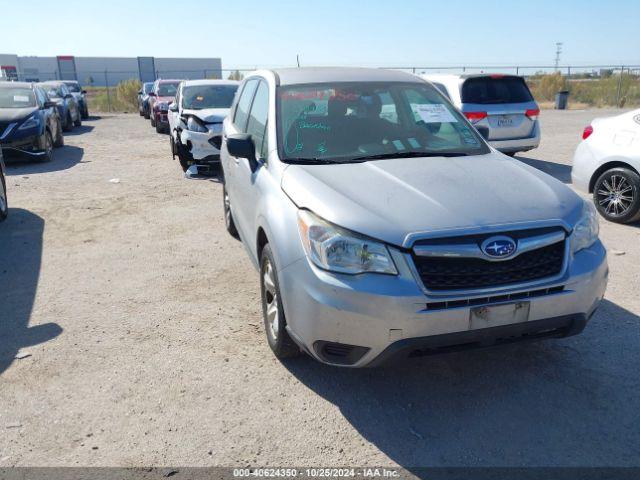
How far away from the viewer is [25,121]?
11.5m

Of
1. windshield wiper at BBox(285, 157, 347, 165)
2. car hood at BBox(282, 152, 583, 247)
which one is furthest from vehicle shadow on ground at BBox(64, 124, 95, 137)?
car hood at BBox(282, 152, 583, 247)

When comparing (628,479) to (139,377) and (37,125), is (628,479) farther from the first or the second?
(37,125)

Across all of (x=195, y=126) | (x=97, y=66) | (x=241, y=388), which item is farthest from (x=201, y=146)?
(x=97, y=66)

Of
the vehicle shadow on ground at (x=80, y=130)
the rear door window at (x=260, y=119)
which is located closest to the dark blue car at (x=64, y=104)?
the vehicle shadow on ground at (x=80, y=130)

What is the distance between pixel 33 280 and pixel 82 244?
1.13 meters

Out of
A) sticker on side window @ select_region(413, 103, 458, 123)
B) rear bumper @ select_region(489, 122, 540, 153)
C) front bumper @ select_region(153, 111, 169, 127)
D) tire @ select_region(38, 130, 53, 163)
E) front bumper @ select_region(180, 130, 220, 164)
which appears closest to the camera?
sticker on side window @ select_region(413, 103, 458, 123)

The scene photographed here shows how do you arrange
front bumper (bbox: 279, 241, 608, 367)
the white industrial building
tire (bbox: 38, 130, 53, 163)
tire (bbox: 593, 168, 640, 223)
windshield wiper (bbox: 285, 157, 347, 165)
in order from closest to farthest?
1. front bumper (bbox: 279, 241, 608, 367)
2. windshield wiper (bbox: 285, 157, 347, 165)
3. tire (bbox: 593, 168, 640, 223)
4. tire (bbox: 38, 130, 53, 163)
5. the white industrial building

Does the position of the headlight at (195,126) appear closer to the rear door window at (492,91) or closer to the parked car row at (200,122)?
the parked car row at (200,122)

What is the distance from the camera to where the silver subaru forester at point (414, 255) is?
284 centimetres

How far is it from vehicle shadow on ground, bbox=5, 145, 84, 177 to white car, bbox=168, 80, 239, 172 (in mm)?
2507

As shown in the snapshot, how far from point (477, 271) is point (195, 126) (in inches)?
310

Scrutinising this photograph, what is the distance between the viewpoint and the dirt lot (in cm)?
290

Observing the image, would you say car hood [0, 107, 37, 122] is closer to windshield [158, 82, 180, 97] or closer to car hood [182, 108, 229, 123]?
car hood [182, 108, 229, 123]

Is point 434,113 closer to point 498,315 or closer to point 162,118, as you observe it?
point 498,315
